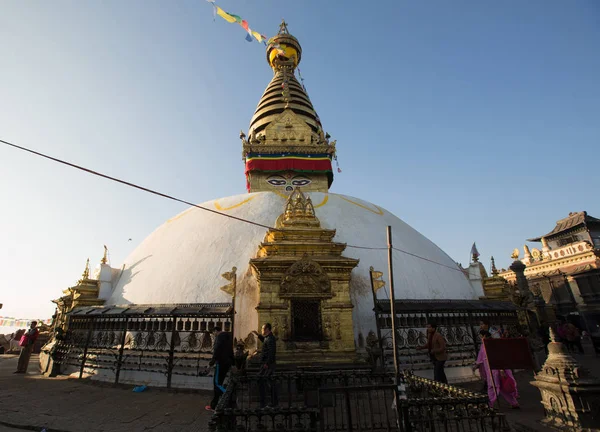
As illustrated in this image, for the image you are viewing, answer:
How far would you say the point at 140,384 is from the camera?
8836 millimetres

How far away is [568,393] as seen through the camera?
4500 mm

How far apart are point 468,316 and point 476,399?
6.73m

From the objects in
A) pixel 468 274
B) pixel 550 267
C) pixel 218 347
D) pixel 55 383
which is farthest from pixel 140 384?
pixel 550 267

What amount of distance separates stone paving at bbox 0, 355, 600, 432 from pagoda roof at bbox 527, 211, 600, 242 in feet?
93.4

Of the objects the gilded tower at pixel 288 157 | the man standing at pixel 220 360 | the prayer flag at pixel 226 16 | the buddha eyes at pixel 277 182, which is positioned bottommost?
the man standing at pixel 220 360

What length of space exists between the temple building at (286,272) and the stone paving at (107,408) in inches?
60.9

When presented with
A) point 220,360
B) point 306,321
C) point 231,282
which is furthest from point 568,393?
point 231,282

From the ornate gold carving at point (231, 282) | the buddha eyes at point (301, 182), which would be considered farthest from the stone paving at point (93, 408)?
the buddha eyes at point (301, 182)

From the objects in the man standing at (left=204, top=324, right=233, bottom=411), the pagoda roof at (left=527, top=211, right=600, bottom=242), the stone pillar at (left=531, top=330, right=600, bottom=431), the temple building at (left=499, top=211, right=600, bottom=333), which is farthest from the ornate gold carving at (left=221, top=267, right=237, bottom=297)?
the pagoda roof at (left=527, top=211, right=600, bottom=242)

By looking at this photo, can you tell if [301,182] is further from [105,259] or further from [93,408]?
[93,408]

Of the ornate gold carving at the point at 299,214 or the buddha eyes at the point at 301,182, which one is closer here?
the ornate gold carving at the point at 299,214

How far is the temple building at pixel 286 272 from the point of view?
8.63 m

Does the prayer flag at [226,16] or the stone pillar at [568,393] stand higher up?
the prayer flag at [226,16]

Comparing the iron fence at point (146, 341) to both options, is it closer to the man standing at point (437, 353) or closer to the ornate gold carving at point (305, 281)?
the ornate gold carving at point (305, 281)
